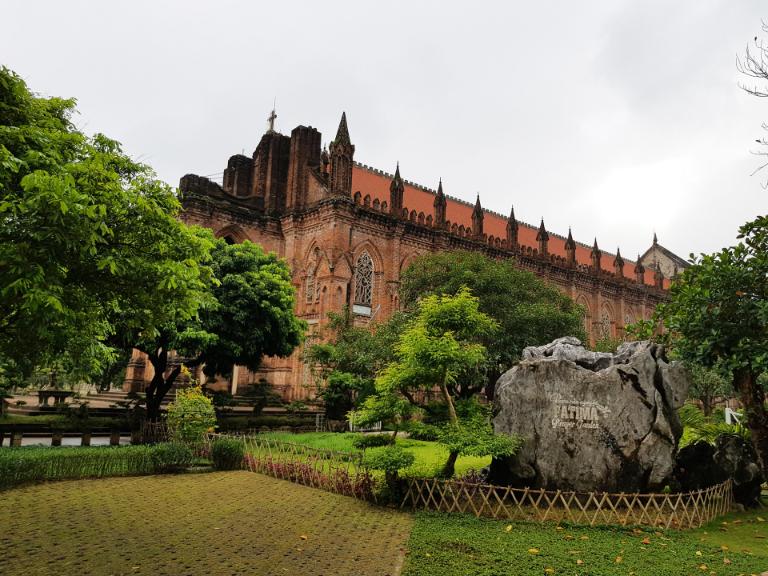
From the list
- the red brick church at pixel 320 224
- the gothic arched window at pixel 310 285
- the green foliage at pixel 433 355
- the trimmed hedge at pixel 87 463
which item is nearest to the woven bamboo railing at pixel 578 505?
the green foliage at pixel 433 355

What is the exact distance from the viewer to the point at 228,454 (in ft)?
52.7

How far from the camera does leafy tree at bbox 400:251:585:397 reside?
78.5 ft

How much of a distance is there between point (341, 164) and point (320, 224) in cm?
367

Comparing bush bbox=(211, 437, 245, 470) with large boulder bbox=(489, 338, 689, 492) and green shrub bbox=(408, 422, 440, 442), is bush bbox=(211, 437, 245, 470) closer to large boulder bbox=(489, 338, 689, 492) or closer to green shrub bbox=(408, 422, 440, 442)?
green shrub bbox=(408, 422, 440, 442)

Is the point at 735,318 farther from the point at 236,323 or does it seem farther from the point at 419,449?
the point at 236,323

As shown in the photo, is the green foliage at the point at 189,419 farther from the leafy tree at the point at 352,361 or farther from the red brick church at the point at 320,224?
the red brick church at the point at 320,224

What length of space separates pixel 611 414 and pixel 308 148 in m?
27.4

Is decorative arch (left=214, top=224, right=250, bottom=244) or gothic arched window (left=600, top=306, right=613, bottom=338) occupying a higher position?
decorative arch (left=214, top=224, right=250, bottom=244)

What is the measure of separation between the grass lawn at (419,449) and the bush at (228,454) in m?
2.74

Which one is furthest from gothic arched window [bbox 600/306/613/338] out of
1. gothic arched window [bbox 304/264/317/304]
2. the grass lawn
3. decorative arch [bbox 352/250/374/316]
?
the grass lawn

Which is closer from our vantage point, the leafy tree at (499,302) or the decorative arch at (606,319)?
the leafy tree at (499,302)

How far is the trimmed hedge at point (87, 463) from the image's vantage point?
1282 cm

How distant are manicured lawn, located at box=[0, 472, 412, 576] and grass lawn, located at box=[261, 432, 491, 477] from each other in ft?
10.9

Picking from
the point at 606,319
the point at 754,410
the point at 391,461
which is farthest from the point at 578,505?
the point at 606,319
